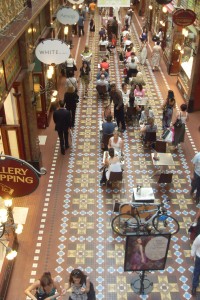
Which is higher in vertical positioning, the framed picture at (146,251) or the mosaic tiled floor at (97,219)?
the framed picture at (146,251)

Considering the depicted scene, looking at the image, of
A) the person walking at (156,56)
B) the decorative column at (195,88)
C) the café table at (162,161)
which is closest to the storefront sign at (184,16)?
the decorative column at (195,88)

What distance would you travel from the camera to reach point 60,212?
27.0 feet

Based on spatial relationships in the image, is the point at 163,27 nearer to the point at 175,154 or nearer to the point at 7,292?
the point at 175,154

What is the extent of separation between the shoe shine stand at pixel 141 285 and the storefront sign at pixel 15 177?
2.85 m

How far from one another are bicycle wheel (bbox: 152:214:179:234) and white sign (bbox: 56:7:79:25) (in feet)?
25.5

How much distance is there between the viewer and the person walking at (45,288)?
5.26 metres

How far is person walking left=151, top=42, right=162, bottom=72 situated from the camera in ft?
51.9

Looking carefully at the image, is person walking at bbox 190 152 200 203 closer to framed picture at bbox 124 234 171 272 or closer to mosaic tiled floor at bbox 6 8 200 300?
mosaic tiled floor at bbox 6 8 200 300

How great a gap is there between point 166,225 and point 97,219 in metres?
1.55

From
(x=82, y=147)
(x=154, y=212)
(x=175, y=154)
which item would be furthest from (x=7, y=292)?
(x=175, y=154)

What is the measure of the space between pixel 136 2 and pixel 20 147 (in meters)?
26.6

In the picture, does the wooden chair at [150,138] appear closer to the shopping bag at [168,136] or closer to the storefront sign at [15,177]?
the shopping bag at [168,136]

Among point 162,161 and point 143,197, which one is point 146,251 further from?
point 162,161

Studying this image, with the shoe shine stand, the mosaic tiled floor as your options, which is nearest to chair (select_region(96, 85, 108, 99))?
the mosaic tiled floor
